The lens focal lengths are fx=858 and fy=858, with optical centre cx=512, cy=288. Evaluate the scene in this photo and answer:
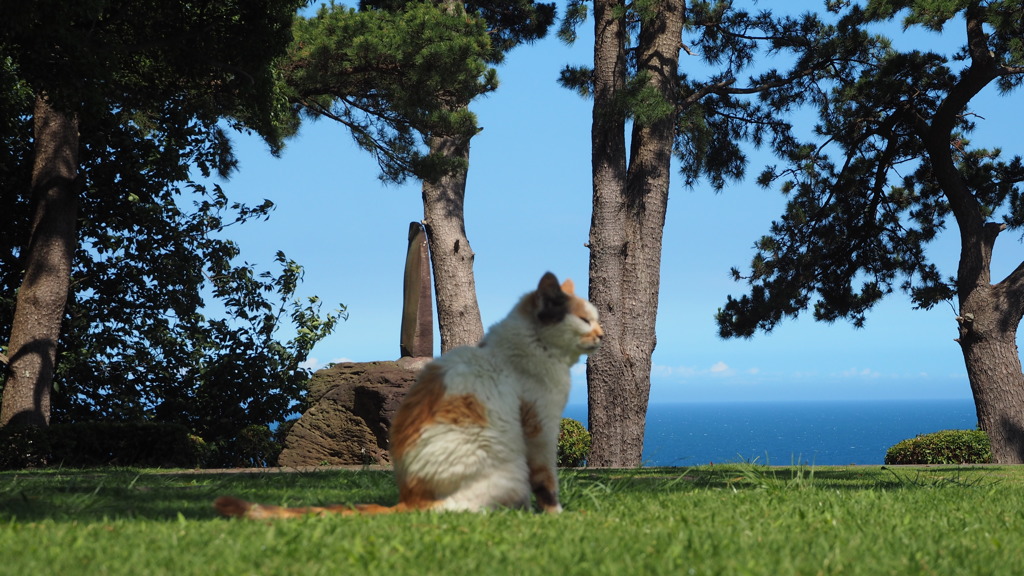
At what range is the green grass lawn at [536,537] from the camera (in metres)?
3.32

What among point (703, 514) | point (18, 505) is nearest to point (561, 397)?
point (703, 514)

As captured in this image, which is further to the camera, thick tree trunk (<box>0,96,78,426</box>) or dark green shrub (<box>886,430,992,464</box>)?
dark green shrub (<box>886,430,992,464</box>)

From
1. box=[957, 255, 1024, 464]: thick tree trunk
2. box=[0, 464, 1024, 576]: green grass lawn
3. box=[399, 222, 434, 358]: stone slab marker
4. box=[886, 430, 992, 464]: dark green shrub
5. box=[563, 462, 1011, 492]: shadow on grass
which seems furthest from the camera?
box=[886, 430, 992, 464]: dark green shrub

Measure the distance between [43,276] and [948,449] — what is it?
1577cm

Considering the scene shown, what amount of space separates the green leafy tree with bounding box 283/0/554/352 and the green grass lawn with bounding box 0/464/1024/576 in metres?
8.37

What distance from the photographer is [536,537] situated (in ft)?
12.5

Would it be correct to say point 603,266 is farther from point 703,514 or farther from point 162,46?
point 703,514

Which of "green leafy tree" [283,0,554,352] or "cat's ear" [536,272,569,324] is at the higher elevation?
"green leafy tree" [283,0,554,352]

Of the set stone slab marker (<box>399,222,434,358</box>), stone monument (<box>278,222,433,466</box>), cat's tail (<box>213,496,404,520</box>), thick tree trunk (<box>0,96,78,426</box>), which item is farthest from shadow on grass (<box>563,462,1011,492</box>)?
thick tree trunk (<box>0,96,78,426</box>)

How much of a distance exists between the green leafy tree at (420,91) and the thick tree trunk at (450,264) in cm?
2

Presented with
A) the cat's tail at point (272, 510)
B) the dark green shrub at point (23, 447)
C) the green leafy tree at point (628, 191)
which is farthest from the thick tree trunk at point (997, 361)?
the dark green shrub at point (23, 447)

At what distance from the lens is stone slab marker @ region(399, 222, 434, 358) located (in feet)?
48.6

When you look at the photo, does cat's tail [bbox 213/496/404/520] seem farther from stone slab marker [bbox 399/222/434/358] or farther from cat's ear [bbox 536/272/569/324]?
stone slab marker [bbox 399/222/434/358]

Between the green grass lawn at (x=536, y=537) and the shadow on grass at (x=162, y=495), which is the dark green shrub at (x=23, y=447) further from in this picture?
the green grass lawn at (x=536, y=537)
